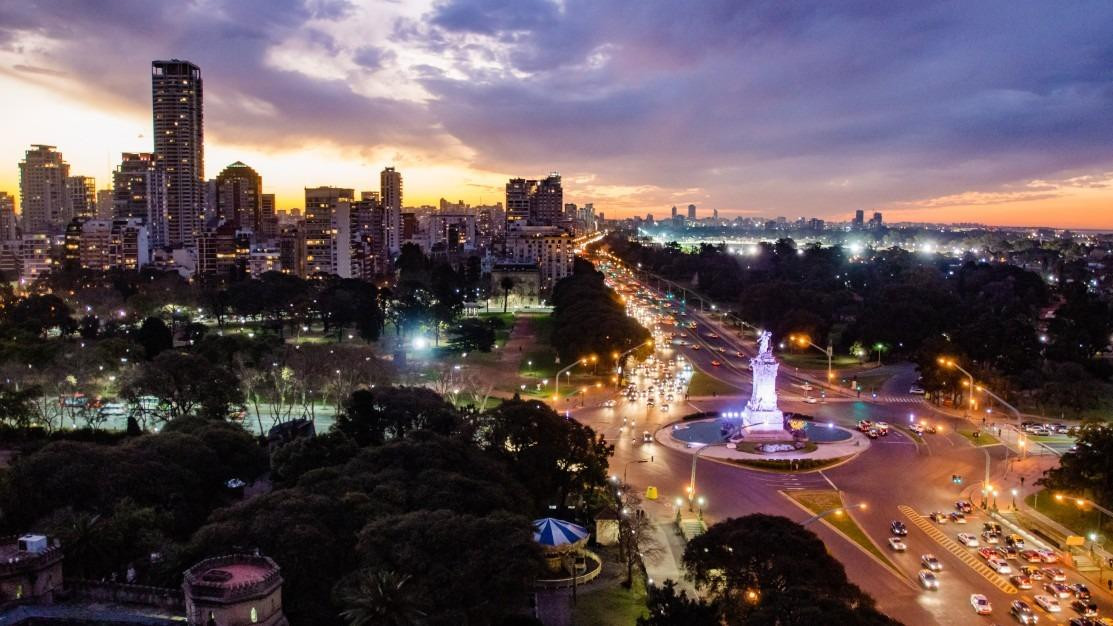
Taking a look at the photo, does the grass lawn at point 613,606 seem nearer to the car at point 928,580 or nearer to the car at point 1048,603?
the car at point 928,580

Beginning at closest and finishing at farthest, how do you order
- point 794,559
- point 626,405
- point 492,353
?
point 794,559, point 626,405, point 492,353

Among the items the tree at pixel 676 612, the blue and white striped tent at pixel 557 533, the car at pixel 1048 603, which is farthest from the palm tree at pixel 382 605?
the car at pixel 1048 603

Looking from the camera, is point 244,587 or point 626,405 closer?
point 244,587

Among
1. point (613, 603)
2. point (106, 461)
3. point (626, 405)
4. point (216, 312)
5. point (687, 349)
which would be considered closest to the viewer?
point (613, 603)

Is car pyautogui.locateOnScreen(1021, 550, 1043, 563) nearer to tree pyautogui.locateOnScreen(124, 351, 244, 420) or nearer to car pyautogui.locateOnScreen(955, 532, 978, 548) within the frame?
car pyautogui.locateOnScreen(955, 532, 978, 548)

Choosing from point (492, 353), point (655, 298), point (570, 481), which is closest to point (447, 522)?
point (570, 481)

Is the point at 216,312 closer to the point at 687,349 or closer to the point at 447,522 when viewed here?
the point at 687,349
